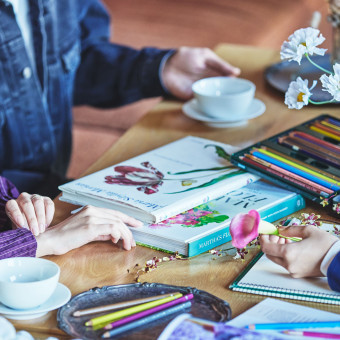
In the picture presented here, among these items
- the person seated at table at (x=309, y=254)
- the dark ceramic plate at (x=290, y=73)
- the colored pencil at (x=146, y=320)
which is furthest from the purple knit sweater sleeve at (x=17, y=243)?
the dark ceramic plate at (x=290, y=73)

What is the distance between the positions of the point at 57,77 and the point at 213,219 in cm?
84

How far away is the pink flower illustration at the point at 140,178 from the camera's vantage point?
3.30 ft

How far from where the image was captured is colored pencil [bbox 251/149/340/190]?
3.24 feet

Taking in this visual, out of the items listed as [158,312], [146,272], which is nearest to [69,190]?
[146,272]

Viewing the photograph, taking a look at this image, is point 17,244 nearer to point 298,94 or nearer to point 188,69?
point 298,94

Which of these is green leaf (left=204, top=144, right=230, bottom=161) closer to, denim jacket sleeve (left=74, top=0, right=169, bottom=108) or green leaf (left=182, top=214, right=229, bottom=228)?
green leaf (left=182, top=214, right=229, bottom=228)

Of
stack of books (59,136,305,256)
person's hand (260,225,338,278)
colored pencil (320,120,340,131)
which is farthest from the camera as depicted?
colored pencil (320,120,340,131)

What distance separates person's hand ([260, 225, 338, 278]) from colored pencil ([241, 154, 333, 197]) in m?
0.16

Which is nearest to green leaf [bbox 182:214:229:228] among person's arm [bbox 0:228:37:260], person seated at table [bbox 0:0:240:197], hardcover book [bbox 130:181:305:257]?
hardcover book [bbox 130:181:305:257]

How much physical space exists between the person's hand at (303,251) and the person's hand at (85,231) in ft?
0.66

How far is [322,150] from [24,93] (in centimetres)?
73

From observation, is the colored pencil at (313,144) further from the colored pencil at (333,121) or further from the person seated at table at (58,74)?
the person seated at table at (58,74)

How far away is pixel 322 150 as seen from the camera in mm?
1086

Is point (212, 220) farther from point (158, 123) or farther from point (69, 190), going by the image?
point (158, 123)
